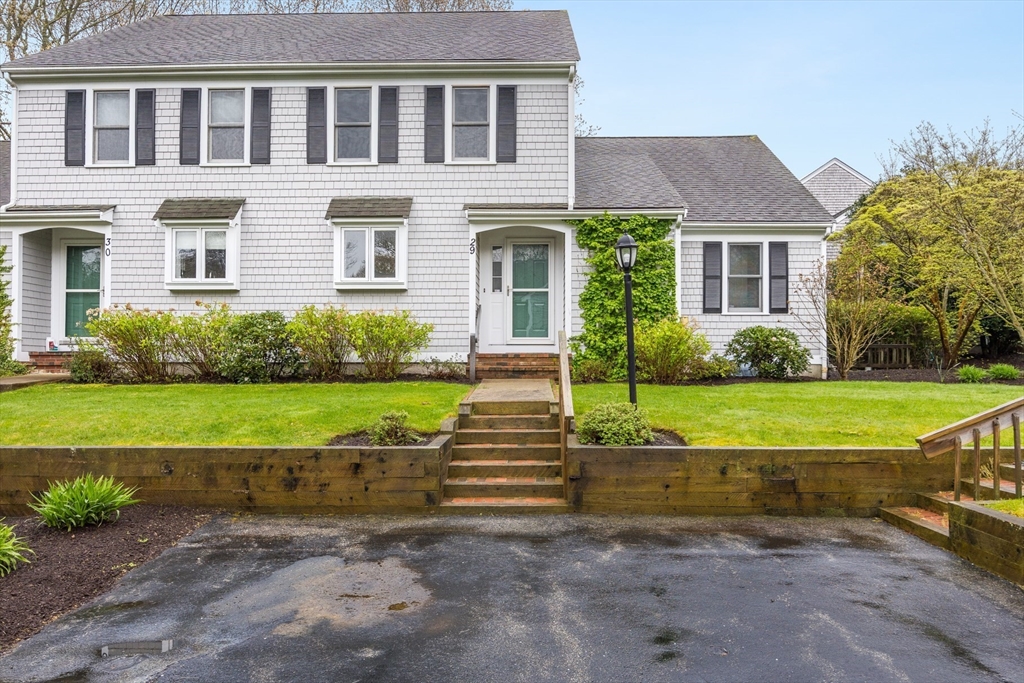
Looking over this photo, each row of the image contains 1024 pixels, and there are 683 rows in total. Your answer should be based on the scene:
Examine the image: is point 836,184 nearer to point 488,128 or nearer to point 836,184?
point 836,184

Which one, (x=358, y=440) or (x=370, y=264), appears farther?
(x=370, y=264)

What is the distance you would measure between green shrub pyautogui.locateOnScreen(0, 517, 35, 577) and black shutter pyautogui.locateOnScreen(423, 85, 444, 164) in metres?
10.2

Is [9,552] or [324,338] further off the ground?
[324,338]

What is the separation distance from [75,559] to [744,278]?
13.5 meters

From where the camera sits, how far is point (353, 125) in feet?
45.3

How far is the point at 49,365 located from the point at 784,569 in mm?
14332

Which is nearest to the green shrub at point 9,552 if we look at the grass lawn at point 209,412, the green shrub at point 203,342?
the grass lawn at point 209,412

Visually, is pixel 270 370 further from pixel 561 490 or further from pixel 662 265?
pixel 662 265

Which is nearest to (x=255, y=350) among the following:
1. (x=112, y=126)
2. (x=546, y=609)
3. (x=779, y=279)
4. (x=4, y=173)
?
(x=112, y=126)

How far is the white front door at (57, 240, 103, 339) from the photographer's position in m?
14.2

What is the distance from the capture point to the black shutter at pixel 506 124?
13.7 meters

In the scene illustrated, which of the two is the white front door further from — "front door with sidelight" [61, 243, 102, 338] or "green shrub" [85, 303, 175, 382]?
"green shrub" [85, 303, 175, 382]

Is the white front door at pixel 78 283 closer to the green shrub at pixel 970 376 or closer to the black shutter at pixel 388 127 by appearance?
the black shutter at pixel 388 127

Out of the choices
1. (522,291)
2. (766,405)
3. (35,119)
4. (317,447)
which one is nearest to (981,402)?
(766,405)
